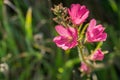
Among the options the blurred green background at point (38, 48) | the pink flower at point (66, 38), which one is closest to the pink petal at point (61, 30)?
the pink flower at point (66, 38)

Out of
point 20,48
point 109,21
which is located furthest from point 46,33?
point 109,21

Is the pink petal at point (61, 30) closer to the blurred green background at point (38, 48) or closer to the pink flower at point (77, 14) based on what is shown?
the pink flower at point (77, 14)

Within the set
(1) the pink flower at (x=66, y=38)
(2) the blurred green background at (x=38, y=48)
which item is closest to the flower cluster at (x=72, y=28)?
(1) the pink flower at (x=66, y=38)

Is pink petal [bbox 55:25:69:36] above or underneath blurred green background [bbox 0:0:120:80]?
underneath

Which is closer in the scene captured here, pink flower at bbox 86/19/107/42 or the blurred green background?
pink flower at bbox 86/19/107/42

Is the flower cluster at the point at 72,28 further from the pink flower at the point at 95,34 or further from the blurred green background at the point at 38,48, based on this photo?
the blurred green background at the point at 38,48

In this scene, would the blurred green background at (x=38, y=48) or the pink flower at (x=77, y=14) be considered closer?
the pink flower at (x=77, y=14)

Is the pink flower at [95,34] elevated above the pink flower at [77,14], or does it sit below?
below

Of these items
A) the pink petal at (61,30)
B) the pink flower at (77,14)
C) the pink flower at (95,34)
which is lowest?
the pink flower at (95,34)

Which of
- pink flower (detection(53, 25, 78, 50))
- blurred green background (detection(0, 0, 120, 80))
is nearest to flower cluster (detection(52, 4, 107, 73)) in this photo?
pink flower (detection(53, 25, 78, 50))

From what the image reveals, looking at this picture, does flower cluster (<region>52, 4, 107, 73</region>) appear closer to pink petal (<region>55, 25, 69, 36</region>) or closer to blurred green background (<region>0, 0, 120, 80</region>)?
pink petal (<region>55, 25, 69, 36</region>)

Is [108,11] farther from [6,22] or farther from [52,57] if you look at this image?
[6,22]
